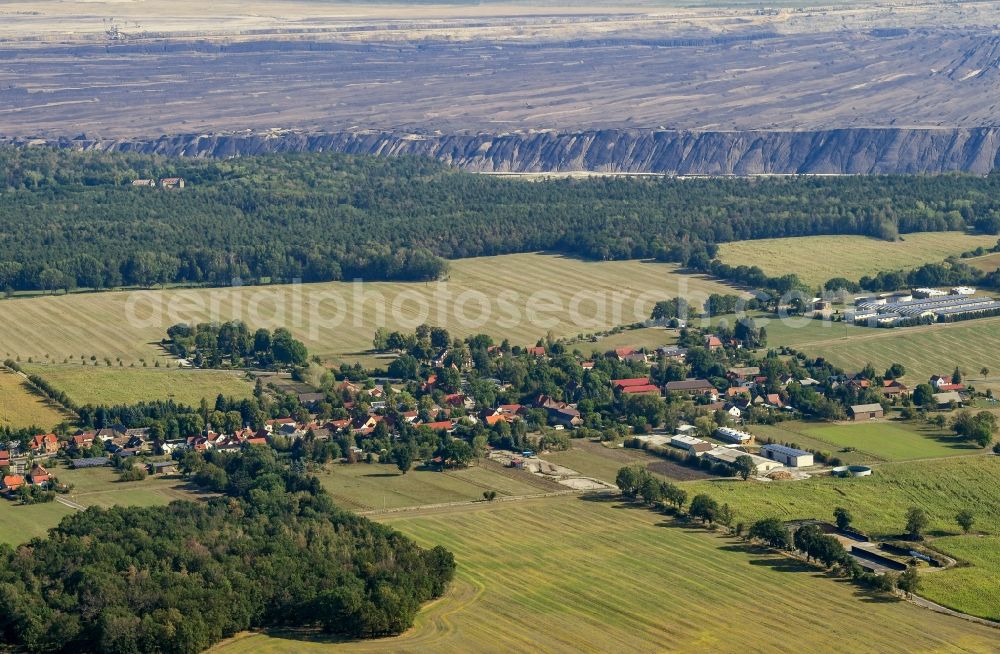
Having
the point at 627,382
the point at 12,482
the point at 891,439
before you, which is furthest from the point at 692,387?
the point at 12,482

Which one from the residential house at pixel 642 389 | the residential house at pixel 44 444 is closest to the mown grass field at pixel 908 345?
the residential house at pixel 642 389

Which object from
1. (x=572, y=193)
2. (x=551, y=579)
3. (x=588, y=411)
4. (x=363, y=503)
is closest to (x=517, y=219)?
(x=572, y=193)

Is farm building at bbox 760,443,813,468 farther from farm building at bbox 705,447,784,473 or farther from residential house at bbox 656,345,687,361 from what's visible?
residential house at bbox 656,345,687,361

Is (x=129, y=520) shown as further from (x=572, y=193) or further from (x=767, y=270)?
(x=572, y=193)

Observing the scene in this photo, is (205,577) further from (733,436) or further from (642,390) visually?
(642,390)

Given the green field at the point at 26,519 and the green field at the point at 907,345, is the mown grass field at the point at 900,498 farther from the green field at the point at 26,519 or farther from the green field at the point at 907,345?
the green field at the point at 26,519

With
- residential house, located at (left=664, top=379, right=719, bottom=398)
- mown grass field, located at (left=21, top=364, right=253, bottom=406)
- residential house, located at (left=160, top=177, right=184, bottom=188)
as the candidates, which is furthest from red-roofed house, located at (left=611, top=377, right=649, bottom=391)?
residential house, located at (left=160, top=177, right=184, bottom=188)
